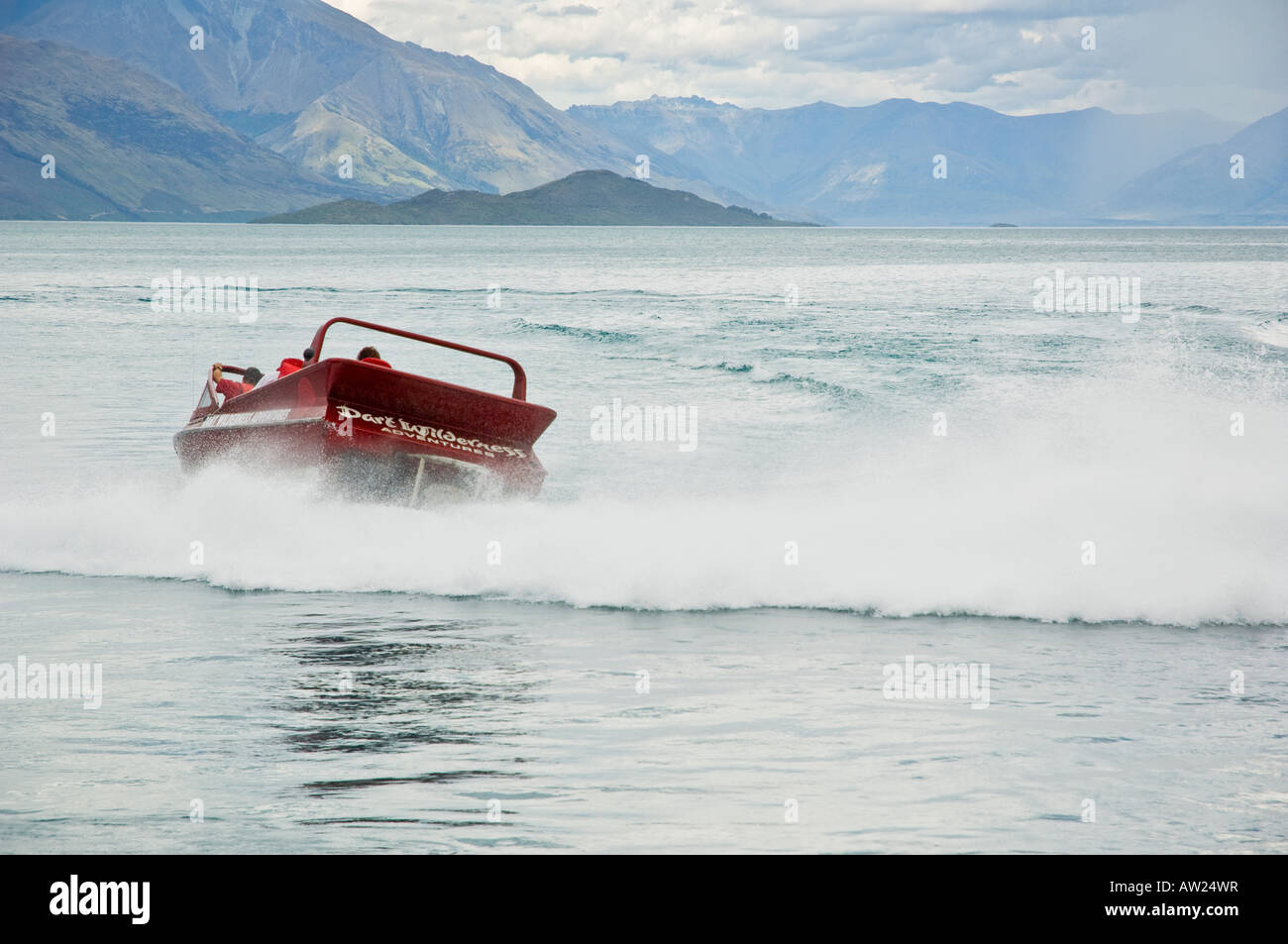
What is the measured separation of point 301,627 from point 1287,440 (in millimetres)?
11447

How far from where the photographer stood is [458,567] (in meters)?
11.6

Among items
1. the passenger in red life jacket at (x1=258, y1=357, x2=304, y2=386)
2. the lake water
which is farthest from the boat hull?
the lake water

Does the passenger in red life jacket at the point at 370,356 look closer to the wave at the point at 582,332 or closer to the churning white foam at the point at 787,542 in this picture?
the churning white foam at the point at 787,542

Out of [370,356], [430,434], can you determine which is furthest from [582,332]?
[430,434]

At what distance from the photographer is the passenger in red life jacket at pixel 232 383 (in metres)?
15.2

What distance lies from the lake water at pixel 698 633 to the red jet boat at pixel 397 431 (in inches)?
13.9

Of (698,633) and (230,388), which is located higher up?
(230,388)

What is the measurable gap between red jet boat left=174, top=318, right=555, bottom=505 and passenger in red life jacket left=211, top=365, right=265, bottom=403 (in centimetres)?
202

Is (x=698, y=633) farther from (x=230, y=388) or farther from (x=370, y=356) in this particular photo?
(x=230, y=388)

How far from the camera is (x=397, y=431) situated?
494 inches

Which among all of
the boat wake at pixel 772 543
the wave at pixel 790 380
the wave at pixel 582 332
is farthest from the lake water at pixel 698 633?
the wave at pixel 582 332
